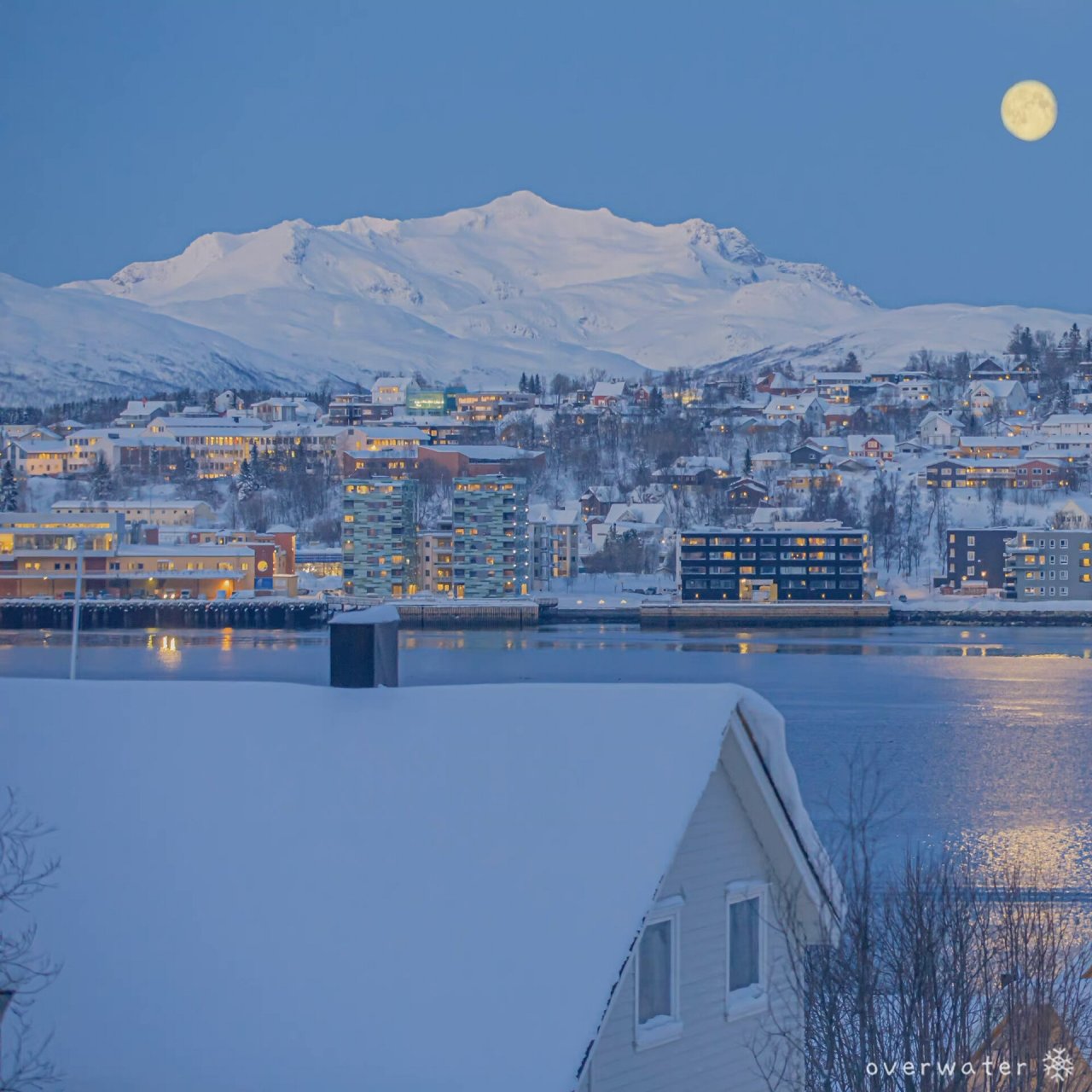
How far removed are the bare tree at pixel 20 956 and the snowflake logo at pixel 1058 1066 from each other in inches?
44.3

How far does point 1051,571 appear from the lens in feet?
89.9

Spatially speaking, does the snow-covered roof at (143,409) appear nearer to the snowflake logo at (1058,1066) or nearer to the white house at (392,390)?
the white house at (392,390)

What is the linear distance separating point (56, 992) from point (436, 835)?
0.42 m

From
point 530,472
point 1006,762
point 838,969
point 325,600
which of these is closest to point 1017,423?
point 530,472

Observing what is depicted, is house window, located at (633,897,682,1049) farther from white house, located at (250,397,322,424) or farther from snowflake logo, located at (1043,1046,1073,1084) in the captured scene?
white house, located at (250,397,322,424)

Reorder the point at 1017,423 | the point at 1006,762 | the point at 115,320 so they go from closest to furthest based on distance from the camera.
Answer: the point at 1006,762
the point at 1017,423
the point at 115,320

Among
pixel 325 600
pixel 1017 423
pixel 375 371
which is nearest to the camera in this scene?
pixel 325 600

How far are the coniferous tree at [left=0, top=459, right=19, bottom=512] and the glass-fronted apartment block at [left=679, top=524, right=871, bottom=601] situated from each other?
16662mm

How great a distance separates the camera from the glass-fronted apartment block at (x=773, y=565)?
27.1m

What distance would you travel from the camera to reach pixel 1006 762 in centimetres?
1127

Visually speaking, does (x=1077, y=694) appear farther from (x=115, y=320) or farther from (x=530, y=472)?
(x=115, y=320)

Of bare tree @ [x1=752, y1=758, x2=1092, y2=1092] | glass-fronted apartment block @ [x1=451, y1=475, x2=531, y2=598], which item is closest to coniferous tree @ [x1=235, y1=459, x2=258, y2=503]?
glass-fronted apartment block @ [x1=451, y1=475, x2=531, y2=598]

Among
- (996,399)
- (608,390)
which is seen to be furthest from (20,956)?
(608,390)

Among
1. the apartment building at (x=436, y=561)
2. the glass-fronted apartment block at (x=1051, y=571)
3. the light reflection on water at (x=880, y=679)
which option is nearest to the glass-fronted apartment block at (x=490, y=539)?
the apartment building at (x=436, y=561)
